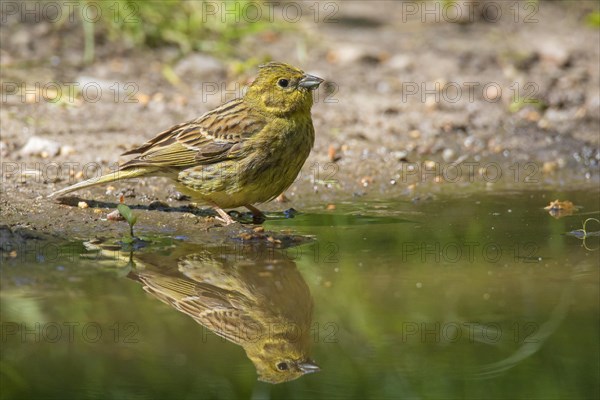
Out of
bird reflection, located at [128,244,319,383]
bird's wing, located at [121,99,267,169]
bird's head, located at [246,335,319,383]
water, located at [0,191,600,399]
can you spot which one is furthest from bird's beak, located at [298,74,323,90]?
bird's head, located at [246,335,319,383]

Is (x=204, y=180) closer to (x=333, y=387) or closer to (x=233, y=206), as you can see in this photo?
(x=233, y=206)

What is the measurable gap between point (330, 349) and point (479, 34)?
293 inches

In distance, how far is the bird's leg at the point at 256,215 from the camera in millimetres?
6625

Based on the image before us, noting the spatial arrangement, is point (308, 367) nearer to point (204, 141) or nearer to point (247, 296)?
point (247, 296)

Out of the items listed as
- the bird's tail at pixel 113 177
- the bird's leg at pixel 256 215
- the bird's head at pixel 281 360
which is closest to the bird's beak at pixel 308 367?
the bird's head at pixel 281 360

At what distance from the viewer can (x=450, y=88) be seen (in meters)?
9.59

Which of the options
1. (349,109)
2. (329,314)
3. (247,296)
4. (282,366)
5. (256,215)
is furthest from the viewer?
(349,109)

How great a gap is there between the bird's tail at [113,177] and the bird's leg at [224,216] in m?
0.49

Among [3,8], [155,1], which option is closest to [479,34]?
[155,1]

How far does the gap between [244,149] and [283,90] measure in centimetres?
51

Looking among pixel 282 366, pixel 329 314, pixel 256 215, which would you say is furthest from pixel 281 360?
pixel 256 215

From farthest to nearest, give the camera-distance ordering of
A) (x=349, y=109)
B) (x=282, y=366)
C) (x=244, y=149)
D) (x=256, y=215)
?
(x=349, y=109)
(x=256, y=215)
(x=244, y=149)
(x=282, y=366)

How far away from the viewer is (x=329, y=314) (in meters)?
4.76

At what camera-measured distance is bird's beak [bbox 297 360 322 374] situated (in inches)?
164
